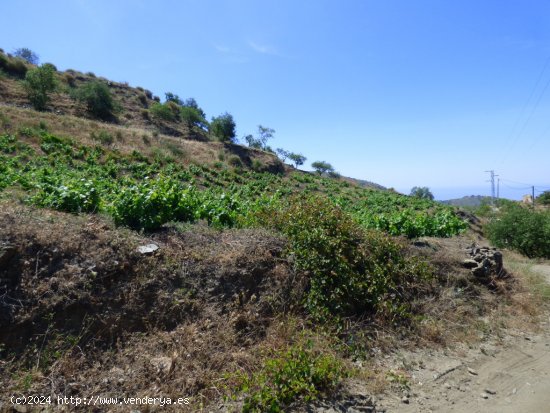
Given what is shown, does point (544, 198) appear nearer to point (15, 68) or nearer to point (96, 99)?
point (96, 99)

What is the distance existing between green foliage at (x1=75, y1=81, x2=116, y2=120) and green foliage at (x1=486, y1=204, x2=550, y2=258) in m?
41.3

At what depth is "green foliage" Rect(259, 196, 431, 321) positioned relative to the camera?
5.37m

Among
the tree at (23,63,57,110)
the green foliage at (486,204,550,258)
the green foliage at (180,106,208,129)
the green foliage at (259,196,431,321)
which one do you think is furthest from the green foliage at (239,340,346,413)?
the green foliage at (180,106,208,129)

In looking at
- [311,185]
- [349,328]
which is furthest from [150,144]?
[349,328]

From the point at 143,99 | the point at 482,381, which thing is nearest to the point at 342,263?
the point at 482,381

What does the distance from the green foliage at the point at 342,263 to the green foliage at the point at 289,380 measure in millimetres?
1050

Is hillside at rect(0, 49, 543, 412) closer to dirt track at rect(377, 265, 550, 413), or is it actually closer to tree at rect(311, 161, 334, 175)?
dirt track at rect(377, 265, 550, 413)

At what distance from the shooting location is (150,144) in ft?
111

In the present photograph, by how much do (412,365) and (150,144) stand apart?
3298 centimetres

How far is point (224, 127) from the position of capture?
47.1 meters

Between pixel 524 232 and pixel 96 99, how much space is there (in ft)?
141

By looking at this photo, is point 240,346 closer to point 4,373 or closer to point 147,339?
point 147,339

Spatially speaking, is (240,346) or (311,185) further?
(311,185)

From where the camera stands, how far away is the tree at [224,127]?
1855 inches
